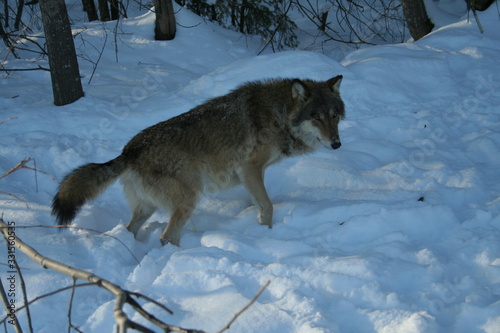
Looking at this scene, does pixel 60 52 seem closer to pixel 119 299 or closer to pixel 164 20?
pixel 164 20

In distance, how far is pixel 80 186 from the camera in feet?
14.2

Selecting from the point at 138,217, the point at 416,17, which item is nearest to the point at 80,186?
the point at 138,217

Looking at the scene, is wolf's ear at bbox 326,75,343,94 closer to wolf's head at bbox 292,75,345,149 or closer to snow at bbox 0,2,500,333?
wolf's head at bbox 292,75,345,149

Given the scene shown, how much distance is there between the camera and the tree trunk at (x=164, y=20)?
10.8 metres

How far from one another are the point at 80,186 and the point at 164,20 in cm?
759

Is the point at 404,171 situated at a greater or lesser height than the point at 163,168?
lesser

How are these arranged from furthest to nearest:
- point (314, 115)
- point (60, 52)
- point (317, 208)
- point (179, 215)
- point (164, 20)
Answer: point (164, 20), point (60, 52), point (314, 115), point (317, 208), point (179, 215)

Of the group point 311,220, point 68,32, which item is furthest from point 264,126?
point 68,32

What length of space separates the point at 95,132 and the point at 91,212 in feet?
7.34

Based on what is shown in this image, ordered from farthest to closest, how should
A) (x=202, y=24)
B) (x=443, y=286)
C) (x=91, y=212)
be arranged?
1. (x=202, y=24)
2. (x=91, y=212)
3. (x=443, y=286)

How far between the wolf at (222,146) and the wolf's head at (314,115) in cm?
1

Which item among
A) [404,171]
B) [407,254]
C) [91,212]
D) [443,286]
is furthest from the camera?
[404,171]

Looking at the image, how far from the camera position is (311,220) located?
4820 mm

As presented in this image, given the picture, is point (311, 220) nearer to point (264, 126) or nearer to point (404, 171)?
point (264, 126)
